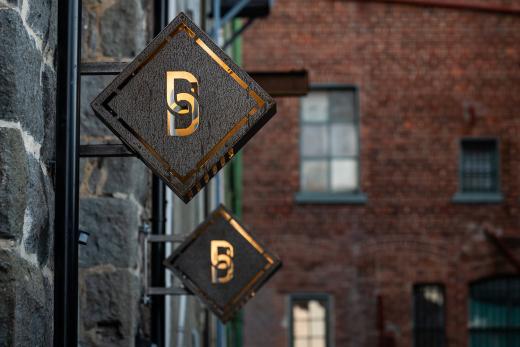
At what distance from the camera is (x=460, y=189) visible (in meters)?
18.8

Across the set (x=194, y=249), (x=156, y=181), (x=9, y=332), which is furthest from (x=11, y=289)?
(x=194, y=249)

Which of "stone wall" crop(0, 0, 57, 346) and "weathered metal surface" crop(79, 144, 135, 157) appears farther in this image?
"weathered metal surface" crop(79, 144, 135, 157)

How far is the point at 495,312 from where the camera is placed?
60.4ft

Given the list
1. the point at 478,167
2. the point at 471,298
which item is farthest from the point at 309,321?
the point at 478,167

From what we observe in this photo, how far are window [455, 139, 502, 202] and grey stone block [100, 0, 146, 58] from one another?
45.6 feet

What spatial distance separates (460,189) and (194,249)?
1367 centimetres

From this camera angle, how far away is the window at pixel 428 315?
60.2ft

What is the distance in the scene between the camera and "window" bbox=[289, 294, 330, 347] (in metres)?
18.3

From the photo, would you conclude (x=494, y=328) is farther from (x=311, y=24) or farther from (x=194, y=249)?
(x=194, y=249)

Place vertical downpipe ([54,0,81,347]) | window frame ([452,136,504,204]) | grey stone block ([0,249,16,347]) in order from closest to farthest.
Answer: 1. grey stone block ([0,249,16,347])
2. vertical downpipe ([54,0,81,347])
3. window frame ([452,136,504,204])

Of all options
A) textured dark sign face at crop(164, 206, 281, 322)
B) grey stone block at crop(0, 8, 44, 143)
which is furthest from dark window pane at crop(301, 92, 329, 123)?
grey stone block at crop(0, 8, 44, 143)

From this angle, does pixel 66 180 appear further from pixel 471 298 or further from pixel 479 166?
pixel 479 166

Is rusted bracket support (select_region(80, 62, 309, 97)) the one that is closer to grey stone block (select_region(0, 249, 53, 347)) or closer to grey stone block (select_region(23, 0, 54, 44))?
grey stone block (select_region(23, 0, 54, 44))

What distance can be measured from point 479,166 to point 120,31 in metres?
14.1
